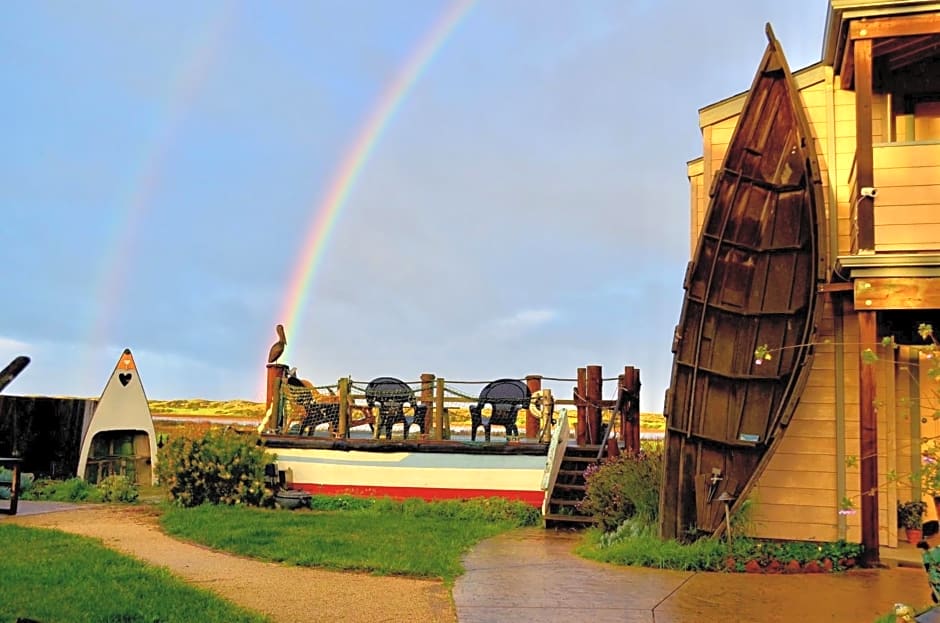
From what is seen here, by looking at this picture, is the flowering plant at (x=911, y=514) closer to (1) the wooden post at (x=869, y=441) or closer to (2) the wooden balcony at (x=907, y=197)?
(1) the wooden post at (x=869, y=441)

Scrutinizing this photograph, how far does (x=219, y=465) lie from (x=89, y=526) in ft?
7.79

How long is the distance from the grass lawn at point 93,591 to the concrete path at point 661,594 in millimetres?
1975

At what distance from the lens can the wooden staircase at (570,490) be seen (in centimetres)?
1171

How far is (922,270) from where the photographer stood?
8258mm

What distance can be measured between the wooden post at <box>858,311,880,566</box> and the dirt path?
421cm

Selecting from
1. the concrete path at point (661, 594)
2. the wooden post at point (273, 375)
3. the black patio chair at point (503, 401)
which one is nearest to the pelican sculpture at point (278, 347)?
the wooden post at point (273, 375)

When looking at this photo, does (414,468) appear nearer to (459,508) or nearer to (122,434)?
(459,508)

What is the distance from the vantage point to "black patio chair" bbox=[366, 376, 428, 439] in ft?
46.8

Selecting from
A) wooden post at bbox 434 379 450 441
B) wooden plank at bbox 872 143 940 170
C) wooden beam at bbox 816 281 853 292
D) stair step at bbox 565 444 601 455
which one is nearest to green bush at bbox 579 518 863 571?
wooden beam at bbox 816 281 853 292

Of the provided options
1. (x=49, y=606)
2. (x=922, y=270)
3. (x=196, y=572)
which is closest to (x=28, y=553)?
(x=196, y=572)

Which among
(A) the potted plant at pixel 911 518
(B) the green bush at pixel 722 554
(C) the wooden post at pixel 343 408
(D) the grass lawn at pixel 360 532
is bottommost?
(D) the grass lawn at pixel 360 532

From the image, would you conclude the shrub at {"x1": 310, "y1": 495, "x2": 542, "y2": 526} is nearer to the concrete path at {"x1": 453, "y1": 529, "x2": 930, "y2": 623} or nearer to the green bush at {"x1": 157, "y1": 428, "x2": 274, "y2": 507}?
the green bush at {"x1": 157, "y1": 428, "x2": 274, "y2": 507}

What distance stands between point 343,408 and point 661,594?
8.43 m

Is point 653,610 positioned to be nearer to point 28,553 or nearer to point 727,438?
point 727,438
